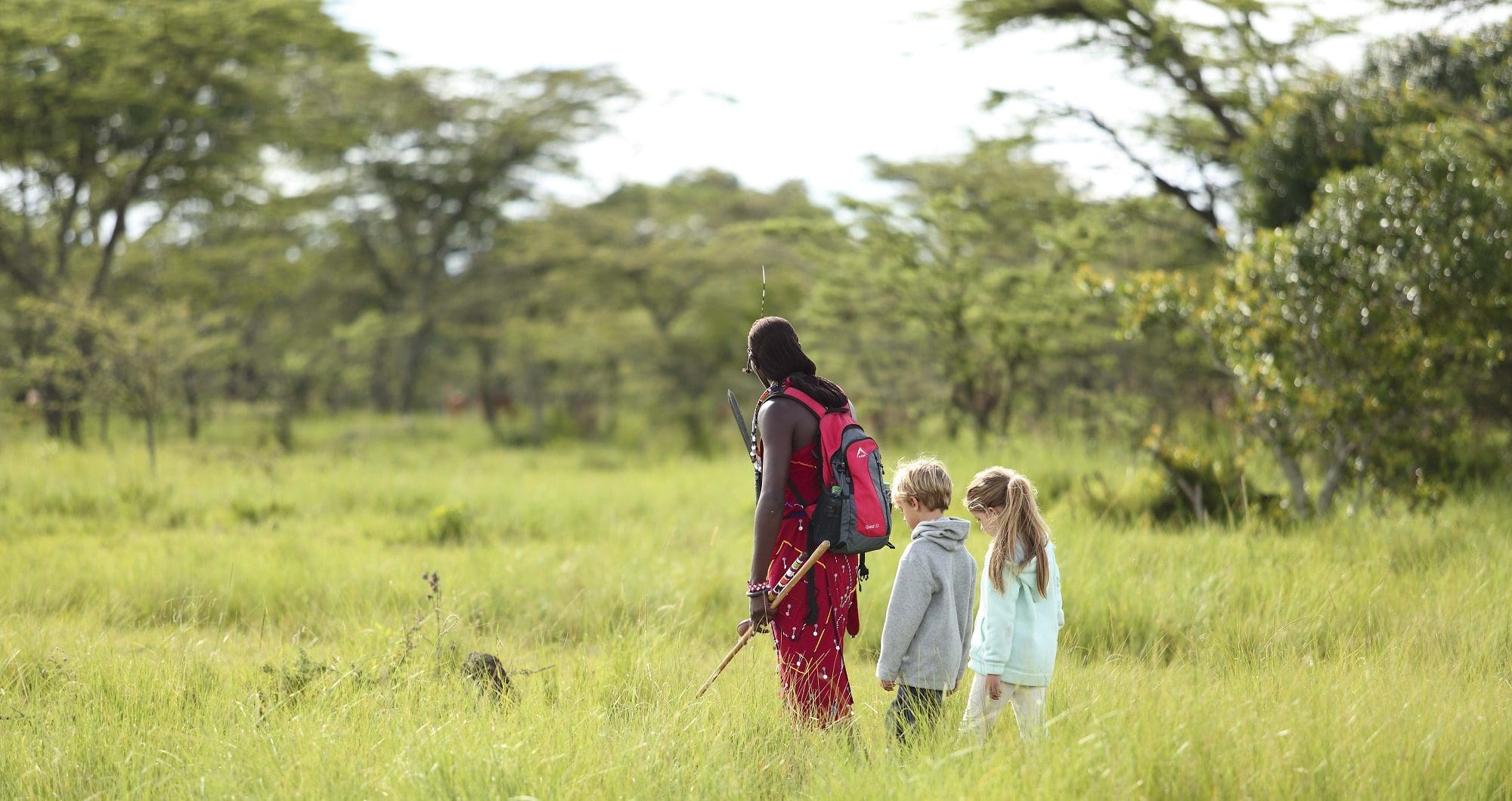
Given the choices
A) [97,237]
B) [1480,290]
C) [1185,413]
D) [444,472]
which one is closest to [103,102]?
[97,237]

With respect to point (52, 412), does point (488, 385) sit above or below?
below

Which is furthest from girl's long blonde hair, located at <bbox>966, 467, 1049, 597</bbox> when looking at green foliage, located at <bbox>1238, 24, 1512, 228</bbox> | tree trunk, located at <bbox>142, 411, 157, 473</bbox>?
tree trunk, located at <bbox>142, 411, 157, 473</bbox>

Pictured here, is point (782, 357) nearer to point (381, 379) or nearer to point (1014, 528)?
point (1014, 528)

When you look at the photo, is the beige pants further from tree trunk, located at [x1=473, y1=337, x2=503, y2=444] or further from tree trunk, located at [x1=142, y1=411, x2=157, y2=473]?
tree trunk, located at [x1=473, y1=337, x2=503, y2=444]

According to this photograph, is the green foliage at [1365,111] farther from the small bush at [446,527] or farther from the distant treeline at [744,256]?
the small bush at [446,527]

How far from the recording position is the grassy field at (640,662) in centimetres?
321

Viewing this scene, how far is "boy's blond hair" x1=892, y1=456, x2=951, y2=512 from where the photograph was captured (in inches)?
139

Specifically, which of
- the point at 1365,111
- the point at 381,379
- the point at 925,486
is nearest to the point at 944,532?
the point at 925,486

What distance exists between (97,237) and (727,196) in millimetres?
12081

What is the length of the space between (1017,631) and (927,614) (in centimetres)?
29

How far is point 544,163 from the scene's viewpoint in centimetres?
2325

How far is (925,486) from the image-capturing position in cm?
354

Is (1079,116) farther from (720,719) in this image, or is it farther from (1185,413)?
(720,719)

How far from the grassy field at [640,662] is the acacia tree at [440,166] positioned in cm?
1399
